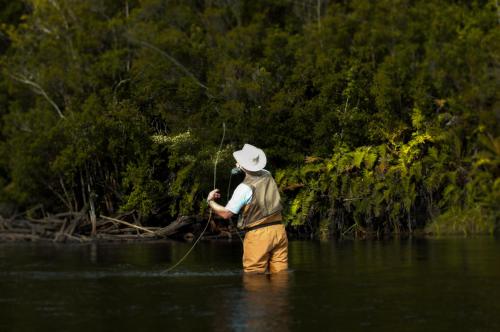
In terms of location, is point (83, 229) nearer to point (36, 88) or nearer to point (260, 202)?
point (36, 88)

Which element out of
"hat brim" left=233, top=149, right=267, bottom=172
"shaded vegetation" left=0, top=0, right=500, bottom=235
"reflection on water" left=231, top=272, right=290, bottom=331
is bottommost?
"reflection on water" left=231, top=272, right=290, bottom=331

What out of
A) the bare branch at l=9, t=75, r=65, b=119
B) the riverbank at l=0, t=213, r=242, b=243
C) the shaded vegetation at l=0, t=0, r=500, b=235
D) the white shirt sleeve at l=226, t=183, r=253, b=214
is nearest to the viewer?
the white shirt sleeve at l=226, t=183, r=253, b=214

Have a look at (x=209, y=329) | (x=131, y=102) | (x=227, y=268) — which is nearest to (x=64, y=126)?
(x=131, y=102)

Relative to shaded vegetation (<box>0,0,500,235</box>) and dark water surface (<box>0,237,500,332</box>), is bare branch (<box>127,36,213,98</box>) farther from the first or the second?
dark water surface (<box>0,237,500,332</box>)

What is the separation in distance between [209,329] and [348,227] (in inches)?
782

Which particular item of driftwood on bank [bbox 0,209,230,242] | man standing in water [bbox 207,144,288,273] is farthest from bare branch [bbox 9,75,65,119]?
man standing in water [bbox 207,144,288,273]

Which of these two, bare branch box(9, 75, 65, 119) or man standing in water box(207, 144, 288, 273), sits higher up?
bare branch box(9, 75, 65, 119)

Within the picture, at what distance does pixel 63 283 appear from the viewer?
52.2ft

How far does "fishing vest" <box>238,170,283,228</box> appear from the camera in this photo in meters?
15.1

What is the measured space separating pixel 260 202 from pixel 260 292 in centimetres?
189

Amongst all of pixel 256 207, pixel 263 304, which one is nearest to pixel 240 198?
pixel 256 207

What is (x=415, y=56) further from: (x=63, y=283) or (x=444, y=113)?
(x=63, y=283)

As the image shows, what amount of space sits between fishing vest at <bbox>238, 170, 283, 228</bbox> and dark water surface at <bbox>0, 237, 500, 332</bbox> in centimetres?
82

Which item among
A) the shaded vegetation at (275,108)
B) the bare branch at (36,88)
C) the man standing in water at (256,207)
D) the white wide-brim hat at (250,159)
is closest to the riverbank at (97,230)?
the shaded vegetation at (275,108)
